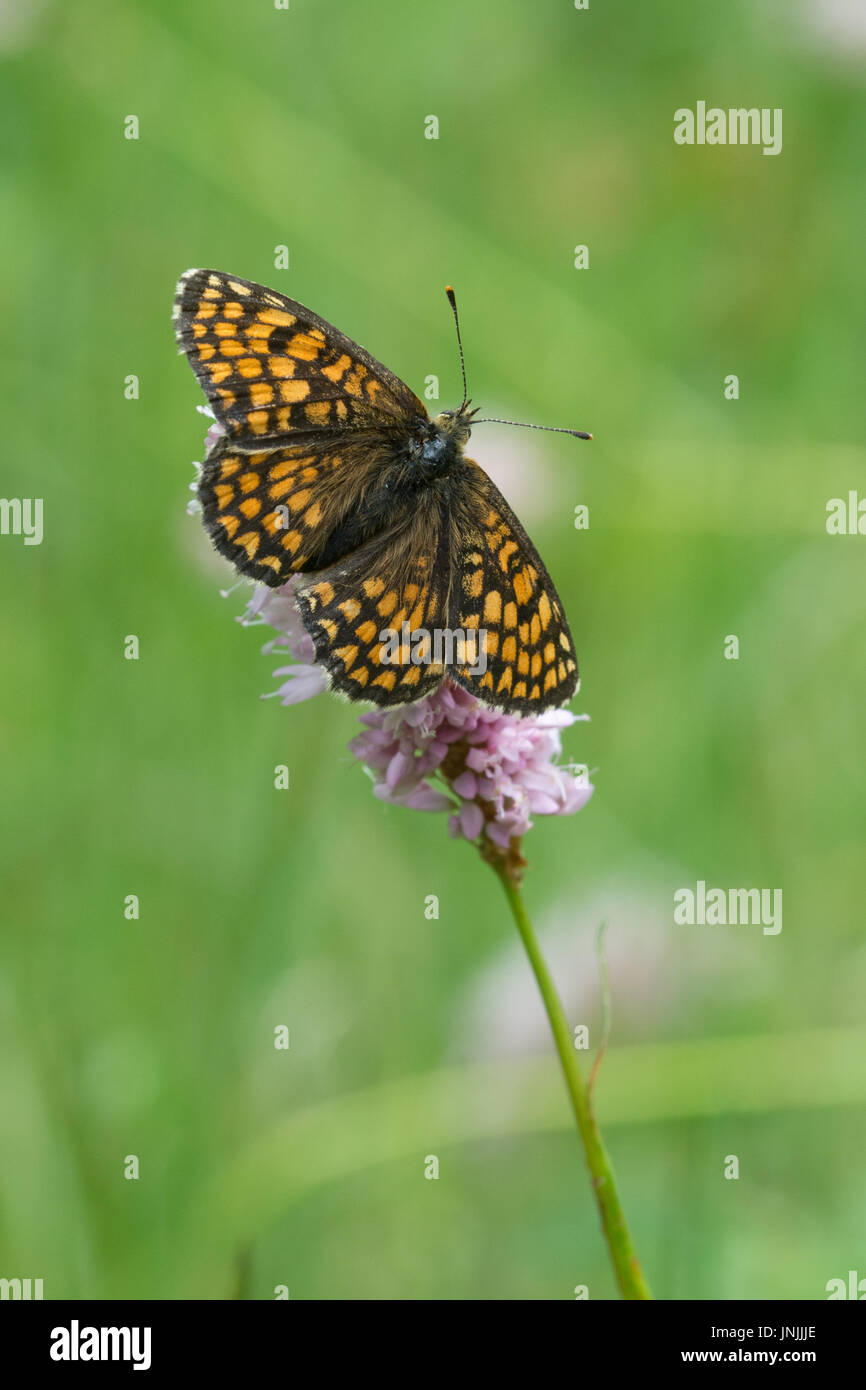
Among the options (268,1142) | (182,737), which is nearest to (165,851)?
(182,737)

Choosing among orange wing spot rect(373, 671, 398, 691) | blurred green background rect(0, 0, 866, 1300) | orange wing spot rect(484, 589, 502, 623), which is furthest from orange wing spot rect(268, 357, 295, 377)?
blurred green background rect(0, 0, 866, 1300)

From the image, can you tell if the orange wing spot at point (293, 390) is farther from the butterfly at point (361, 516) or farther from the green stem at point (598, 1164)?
the green stem at point (598, 1164)

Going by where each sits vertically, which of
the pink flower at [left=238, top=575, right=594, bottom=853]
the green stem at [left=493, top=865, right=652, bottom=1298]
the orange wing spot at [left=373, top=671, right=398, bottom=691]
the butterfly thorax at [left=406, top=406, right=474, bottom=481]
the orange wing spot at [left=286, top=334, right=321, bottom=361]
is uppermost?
the orange wing spot at [left=286, top=334, right=321, bottom=361]

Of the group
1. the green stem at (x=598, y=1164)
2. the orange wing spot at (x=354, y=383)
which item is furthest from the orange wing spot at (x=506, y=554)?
the green stem at (x=598, y=1164)

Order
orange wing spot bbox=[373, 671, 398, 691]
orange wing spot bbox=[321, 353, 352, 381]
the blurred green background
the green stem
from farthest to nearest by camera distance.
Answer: the blurred green background, orange wing spot bbox=[321, 353, 352, 381], orange wing spot bbox=[373, 671, 398, 691], the green stem

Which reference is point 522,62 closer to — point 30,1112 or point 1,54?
point 1,54

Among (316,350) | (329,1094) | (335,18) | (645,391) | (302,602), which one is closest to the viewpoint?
(302,602)

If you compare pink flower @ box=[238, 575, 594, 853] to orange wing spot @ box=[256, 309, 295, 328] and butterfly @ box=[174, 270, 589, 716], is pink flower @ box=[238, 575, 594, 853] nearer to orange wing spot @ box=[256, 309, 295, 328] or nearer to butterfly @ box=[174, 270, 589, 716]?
butterfly @ box=[174, 270, 589, 716]

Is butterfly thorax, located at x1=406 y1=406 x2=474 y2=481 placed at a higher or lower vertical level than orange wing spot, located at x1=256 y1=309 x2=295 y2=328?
lower
